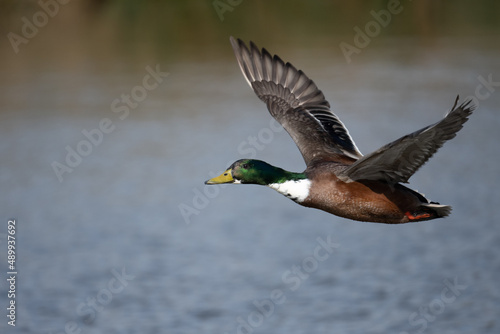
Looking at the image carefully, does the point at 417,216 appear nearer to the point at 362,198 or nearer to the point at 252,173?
the point at 362,198

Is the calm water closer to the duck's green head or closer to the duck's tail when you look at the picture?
the duck's green head

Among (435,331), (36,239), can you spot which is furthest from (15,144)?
(435,331)

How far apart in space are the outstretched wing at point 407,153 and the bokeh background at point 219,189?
6.97 m

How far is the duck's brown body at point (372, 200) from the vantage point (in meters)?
7.78

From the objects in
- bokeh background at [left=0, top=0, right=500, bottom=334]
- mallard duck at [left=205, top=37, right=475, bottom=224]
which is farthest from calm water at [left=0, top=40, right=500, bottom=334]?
mallard duck at [left=205, top=37, right=475, bottom=224]

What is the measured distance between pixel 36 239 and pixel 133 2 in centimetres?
1830

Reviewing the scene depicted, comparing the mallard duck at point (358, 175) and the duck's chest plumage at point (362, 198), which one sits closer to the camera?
the mallard duck at point (358, 175)

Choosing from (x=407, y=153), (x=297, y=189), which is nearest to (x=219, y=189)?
(x=297, y=189)

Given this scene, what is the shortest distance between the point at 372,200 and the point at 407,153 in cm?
61

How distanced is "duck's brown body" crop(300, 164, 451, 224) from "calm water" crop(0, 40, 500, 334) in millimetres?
6635

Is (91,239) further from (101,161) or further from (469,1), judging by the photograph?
(469,1)

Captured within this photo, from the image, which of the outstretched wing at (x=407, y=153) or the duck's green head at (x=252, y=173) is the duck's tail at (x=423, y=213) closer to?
the outstretched wing at (x=407, y=153)

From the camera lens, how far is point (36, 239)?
57.0 feet

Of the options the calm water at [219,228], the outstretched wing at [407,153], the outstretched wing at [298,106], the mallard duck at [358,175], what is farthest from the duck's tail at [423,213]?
the calm water at [219,228]
